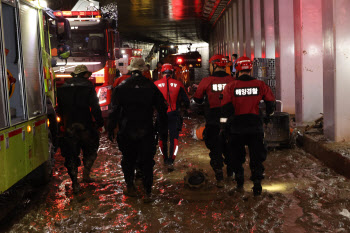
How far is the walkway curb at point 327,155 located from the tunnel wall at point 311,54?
39cm

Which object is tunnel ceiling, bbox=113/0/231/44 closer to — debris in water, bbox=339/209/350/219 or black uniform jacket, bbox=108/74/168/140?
black uniform jacket, bbox=108/74/168/140

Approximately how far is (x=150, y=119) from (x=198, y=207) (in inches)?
54.3

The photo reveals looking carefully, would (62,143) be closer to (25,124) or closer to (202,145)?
(25,124)

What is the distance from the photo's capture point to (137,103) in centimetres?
643

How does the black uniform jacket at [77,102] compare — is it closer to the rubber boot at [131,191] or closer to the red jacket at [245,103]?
the rubber boot at [131,191]

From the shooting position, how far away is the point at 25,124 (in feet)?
20.5

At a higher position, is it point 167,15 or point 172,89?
point 167,15

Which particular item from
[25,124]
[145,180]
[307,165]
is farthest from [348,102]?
[25,124]

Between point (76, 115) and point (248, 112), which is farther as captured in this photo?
point (76, 115)

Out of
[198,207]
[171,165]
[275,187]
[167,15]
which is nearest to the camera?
[198,207]

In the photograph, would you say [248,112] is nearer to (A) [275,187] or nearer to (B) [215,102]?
(B) [215,102]

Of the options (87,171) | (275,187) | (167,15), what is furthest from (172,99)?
(167,15)

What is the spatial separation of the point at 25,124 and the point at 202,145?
599 centimetres

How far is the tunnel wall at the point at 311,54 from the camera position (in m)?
9.26
